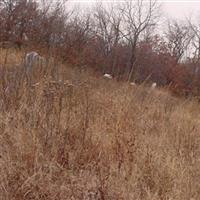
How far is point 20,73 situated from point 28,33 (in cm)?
926

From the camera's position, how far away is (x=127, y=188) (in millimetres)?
2855

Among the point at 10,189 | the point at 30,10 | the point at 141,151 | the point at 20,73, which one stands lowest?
the point at 10,189

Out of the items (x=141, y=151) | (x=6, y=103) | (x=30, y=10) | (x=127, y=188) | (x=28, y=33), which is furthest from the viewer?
(x=30, y=10)

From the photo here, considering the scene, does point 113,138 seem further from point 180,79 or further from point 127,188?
point 180,79

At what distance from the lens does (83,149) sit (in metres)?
3.40

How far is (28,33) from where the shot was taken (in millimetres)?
13195

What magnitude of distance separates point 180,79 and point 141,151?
18134 millimetres

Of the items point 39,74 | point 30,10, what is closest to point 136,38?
point 30,10

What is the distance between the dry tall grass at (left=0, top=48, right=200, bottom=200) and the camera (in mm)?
2789

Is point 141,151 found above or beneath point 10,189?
above

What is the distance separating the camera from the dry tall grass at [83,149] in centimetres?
279

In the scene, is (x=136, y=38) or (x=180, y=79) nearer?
(x=180, y=79)

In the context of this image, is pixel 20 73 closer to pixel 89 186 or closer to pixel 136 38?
pixel 89 186

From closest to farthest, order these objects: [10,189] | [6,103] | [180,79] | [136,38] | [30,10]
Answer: [10,189]
[6,103]
[30,10]
[180,79]
[136,38]
